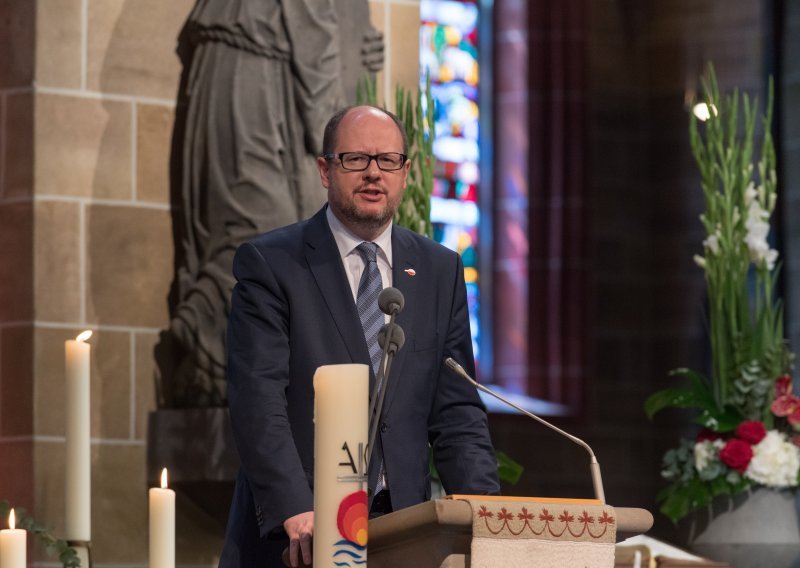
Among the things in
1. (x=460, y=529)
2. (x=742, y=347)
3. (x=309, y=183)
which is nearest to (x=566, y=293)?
(x=742, y=347)

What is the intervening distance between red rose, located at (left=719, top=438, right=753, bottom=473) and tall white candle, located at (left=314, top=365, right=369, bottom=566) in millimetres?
3752

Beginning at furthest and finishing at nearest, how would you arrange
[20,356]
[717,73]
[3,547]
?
[717,73] < [20,356] < [3,547]

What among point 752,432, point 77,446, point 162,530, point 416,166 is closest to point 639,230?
point 752,432

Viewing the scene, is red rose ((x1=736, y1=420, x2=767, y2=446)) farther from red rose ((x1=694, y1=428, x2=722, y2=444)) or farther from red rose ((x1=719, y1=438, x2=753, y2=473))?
red rose ((x1=694, y1=428, x2=722, y2=444))

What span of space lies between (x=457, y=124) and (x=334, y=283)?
24.2 ft

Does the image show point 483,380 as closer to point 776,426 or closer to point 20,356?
point 776,426

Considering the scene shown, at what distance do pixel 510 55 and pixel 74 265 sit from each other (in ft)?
18.7

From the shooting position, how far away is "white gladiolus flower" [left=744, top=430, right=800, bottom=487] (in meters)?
6.09

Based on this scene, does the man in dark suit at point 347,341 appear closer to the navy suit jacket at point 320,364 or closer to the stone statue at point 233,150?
the navy suit jacket at point 320,364

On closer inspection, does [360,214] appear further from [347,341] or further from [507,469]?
[507,469]

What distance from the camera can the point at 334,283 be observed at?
3498mm

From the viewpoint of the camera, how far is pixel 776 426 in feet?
20.6

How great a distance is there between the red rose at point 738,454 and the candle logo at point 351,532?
3744 millimetres

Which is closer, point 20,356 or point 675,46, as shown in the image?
point 20,356
